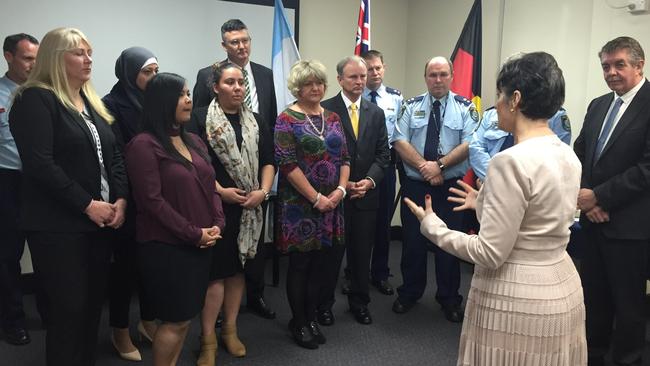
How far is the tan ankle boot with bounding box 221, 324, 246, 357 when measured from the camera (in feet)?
8.69

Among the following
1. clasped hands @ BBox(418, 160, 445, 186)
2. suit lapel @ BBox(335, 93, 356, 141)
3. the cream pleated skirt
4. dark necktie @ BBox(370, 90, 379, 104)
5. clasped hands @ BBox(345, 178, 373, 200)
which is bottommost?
the cream pleated skirt

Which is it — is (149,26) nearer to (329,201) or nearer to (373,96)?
(373,96)

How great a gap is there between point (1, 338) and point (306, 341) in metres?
1.69

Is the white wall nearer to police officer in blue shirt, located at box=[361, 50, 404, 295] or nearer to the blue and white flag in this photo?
the blue and white flag

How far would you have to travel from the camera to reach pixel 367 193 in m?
2.93

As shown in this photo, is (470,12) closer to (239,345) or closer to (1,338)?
(239,345)

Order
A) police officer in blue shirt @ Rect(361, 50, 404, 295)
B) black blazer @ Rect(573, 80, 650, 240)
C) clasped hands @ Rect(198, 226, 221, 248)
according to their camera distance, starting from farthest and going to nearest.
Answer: police officer in blue shirt @ Rect(361, 50, 404, 295), black blazer @ Rect(573, 80, 650, 240), clasped hands @ Rect(198, 226, 221, 248)

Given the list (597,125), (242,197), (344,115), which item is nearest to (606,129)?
(597,125)

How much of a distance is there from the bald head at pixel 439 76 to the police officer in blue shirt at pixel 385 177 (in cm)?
38

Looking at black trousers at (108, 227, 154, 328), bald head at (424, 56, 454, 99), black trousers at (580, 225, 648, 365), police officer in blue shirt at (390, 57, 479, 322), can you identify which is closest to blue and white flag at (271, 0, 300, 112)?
police officer in blue shirt at (390, 57, 479, 322)

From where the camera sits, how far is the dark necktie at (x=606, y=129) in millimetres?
2445

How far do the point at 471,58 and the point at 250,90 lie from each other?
6.58 ft

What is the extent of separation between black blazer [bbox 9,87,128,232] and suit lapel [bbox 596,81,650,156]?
2.26 m

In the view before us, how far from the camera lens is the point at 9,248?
9.43 ft
